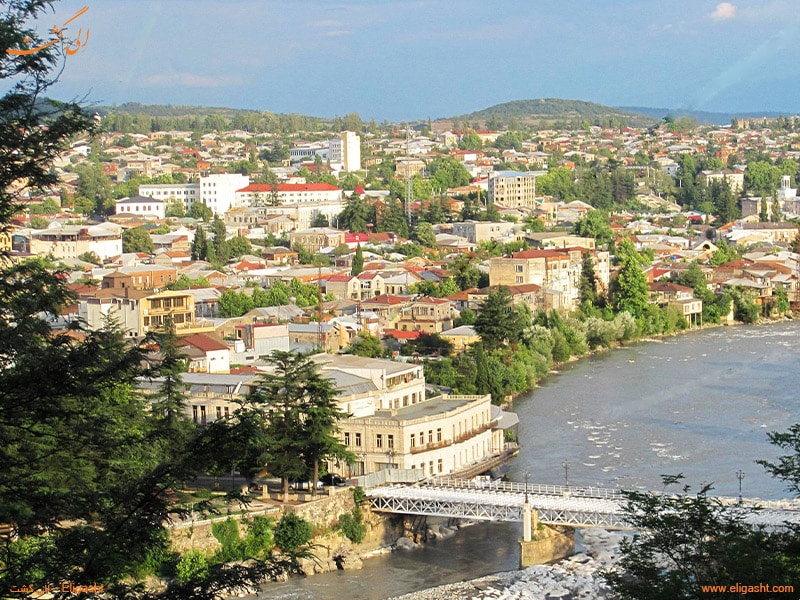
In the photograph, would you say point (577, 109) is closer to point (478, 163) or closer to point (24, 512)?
point (478, 163)

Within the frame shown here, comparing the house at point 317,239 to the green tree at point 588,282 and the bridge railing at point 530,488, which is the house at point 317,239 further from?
the bridge railing at point 530,488

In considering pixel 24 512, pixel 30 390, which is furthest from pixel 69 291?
pixel 24 512

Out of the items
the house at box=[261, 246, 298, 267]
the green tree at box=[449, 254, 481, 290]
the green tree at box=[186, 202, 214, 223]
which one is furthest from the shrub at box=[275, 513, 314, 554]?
the green tree at box=[186, 202, 214, 223]

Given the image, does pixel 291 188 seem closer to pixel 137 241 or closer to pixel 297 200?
pixel 297 200

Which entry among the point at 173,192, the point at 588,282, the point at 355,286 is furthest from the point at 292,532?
the point at 173,192

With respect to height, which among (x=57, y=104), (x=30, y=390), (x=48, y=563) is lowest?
(x=48, y=563)

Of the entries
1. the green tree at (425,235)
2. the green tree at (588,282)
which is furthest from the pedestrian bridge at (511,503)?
the green tree at (425,235)
